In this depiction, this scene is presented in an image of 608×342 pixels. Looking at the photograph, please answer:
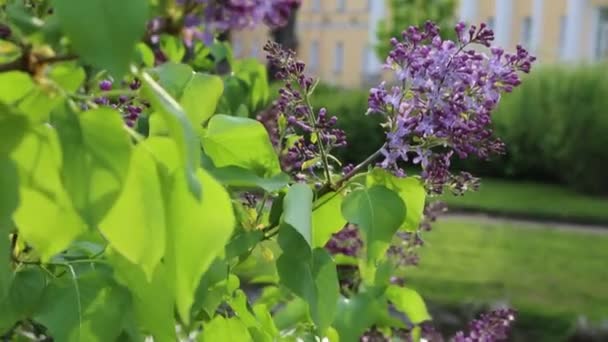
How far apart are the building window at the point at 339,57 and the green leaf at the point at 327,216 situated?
33.3 meters

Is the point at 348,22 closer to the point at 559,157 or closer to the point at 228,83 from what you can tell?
the point at 559,157

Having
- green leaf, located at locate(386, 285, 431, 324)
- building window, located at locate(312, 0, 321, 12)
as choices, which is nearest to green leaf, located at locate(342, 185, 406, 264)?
green leaf, located at locate(386, 285, 431, 324)

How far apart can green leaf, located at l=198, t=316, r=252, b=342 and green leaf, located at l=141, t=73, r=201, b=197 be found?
1.32 feet

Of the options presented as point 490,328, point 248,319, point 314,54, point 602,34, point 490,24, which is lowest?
point 314,54

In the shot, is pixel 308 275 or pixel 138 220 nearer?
pixel 138 220

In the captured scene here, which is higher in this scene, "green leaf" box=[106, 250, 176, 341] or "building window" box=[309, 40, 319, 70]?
"green leaf" box=[106, 250, 176, 341]

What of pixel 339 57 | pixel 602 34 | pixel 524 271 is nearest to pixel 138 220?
pixel 524 271

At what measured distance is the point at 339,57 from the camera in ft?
112

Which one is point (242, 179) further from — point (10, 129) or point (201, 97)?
point (10, 129)

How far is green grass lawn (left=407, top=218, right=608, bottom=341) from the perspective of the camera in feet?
18.6

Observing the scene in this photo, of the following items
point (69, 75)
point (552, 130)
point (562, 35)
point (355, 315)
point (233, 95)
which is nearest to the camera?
point (69, 75)

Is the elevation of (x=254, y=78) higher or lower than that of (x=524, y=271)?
higher

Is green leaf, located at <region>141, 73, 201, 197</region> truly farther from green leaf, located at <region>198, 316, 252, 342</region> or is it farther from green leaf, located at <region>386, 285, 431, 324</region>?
green leaf, located at <region>386, 285, 431, 324</region>

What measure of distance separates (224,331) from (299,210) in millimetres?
185
